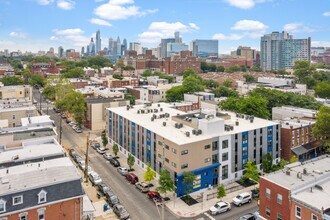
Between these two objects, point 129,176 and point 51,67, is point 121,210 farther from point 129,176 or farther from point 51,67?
point 51,67

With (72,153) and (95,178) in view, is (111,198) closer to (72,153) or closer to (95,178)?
(95,178)

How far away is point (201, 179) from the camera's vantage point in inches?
1533

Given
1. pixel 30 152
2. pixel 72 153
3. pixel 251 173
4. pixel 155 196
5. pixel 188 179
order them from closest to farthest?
pixel 30 152 → pixel 188 179 → pixel 155 196 → pixel 251 173 → pixel 72 153

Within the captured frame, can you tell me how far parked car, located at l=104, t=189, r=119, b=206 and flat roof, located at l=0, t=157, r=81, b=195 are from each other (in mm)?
7736

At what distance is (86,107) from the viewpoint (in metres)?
70.9

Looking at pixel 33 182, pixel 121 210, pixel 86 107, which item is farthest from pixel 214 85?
pixel 33 182

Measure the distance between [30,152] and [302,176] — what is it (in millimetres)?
29897

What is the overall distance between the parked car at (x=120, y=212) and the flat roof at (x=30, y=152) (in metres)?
8.95

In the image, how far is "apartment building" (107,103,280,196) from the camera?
125ft

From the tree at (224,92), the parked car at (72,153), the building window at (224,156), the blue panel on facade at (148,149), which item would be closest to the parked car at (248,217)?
the building window at (224,156)

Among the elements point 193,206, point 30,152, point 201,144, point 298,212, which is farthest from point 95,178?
point 298,212

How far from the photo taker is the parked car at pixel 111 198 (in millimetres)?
34678

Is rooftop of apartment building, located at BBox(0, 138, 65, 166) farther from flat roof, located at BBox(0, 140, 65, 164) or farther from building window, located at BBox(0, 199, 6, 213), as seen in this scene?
building window, located at BBox(0, 199, 6, 213)

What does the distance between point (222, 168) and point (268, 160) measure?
760cm
